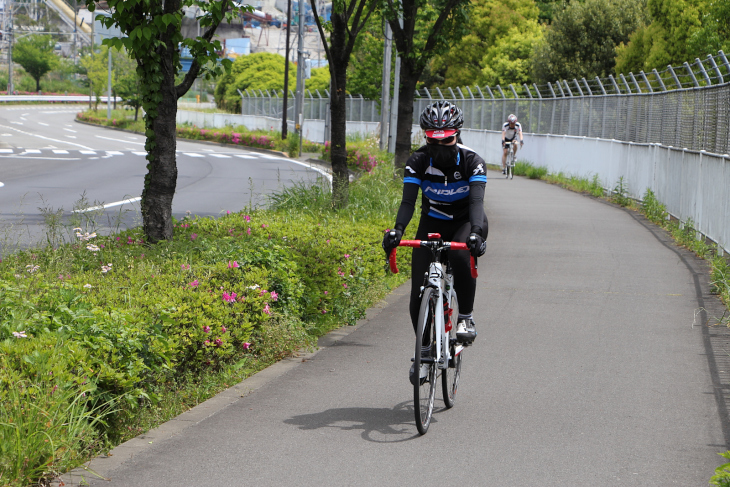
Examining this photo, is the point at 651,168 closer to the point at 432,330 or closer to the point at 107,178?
the point at 107,178

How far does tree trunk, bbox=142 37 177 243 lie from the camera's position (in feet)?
27.0

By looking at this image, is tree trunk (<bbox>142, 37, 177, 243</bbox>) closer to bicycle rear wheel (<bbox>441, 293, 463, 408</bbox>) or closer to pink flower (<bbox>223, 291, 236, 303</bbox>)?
pink flower (<bbox>223, 291, 236, 303</bbox>)

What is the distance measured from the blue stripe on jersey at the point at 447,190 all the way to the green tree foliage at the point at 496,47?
165ft

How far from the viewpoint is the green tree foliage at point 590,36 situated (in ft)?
153

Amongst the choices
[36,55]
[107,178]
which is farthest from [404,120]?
[36,55]

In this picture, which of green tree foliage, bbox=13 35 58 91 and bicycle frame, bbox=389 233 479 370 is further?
green tree foliage, bbox=13 35 58 91

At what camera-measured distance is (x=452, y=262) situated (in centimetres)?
573

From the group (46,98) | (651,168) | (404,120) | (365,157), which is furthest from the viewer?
(46,98)

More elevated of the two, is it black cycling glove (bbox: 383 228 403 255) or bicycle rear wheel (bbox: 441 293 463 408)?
black cycling glove (bbox: 383 228 403 255)

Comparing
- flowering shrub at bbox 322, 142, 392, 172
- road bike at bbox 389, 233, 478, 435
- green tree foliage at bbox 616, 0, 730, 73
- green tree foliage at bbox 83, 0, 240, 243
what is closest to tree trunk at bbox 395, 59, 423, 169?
flowering shrub at bbox 322, 142, 392, 172

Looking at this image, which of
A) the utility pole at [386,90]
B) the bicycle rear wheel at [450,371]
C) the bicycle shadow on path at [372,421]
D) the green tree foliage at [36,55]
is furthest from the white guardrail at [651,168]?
the green tree foliage at [36,55]

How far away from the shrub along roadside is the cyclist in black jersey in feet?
4.34

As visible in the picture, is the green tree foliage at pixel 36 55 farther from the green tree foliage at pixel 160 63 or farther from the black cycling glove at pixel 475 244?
the black cycling glove at pixel 475 244

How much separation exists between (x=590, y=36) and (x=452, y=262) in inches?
1742
